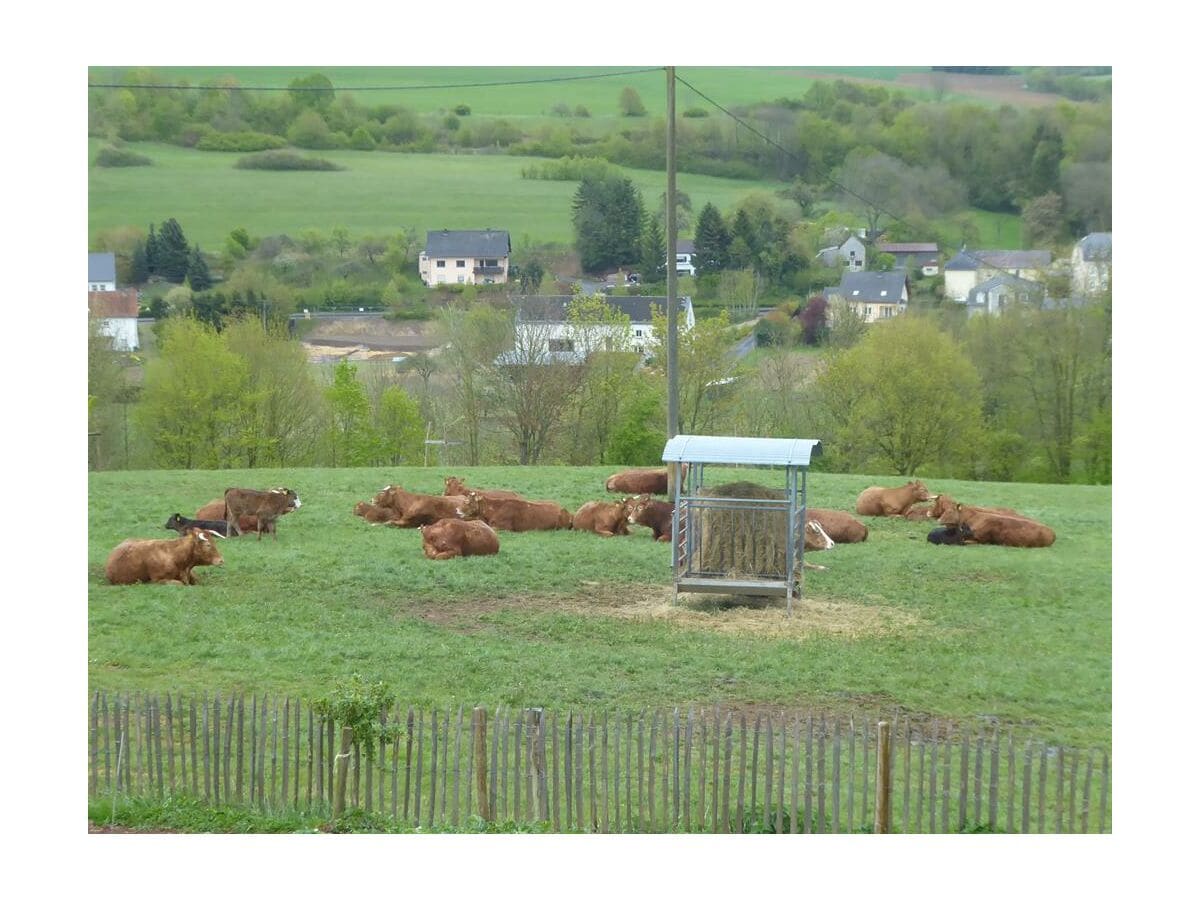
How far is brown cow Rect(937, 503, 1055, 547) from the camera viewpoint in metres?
24.3

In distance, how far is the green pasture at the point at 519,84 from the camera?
67.9 m

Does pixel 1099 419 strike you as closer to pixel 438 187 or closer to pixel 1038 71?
pixel 1038 71

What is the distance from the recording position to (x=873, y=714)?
15.2m

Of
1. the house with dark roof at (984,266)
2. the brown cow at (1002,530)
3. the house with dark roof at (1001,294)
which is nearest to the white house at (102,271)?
the house with dark roof at (984,266)

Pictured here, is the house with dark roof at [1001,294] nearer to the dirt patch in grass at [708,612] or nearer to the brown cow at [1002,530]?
the brown cow at [1002,530]

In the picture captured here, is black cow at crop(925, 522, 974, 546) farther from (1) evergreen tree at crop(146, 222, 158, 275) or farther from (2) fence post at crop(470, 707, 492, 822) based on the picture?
(1) evergreen tree at crop(146, 222, 158, 275)

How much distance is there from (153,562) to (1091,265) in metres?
48.2

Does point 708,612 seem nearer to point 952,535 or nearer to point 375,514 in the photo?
point 952,535

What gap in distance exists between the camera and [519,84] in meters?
73.6

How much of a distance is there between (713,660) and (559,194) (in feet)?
176

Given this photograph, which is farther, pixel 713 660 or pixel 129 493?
pixel 129 493

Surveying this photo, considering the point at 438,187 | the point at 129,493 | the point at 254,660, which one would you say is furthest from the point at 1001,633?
the point at 438,187

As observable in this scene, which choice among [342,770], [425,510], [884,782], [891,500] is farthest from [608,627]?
[891,500]

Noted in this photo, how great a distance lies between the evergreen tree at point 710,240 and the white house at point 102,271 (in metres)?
26.8
